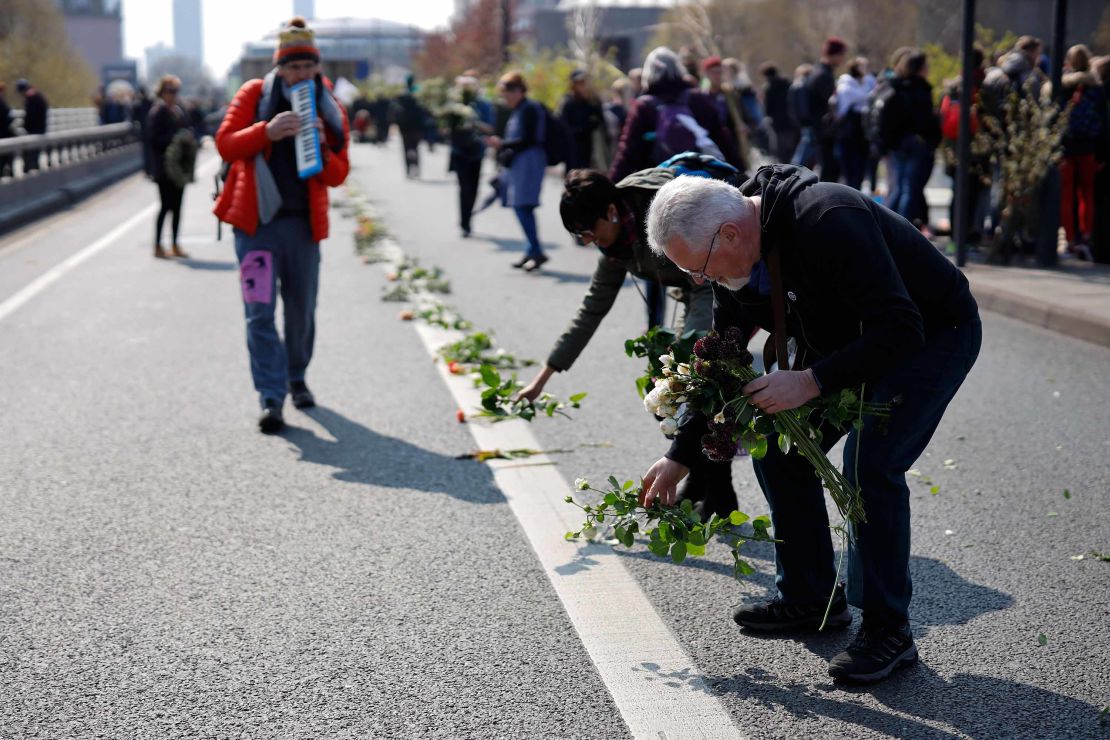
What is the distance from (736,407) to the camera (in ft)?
11.6

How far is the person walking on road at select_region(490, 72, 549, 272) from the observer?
13625 mm

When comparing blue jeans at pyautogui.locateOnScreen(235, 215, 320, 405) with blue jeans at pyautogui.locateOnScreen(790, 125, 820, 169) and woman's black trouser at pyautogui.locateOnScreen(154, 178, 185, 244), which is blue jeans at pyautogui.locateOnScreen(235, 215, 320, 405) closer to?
woman's black trouser at pyautogui.locateOnScreen(154, 178, 185, 244)

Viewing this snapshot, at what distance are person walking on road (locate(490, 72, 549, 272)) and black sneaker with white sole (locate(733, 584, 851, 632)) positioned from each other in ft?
31.2

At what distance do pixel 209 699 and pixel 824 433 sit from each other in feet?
6.09

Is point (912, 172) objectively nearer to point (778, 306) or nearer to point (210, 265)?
point (210, 265)

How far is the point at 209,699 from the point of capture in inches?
145

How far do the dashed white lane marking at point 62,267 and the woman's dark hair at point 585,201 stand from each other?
744cm

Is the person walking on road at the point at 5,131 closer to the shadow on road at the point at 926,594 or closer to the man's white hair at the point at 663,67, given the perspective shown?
the man's white hair at the point at 663,67

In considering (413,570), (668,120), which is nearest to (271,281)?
(413,570)

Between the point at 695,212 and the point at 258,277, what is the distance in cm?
407

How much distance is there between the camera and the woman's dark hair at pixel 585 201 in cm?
462

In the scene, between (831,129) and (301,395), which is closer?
(301,395)

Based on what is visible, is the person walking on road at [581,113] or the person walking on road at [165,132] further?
the person walking on road at [581,113]

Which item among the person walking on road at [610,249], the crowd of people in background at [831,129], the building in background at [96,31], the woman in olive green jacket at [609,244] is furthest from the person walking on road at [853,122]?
the building in background at [96,31]
